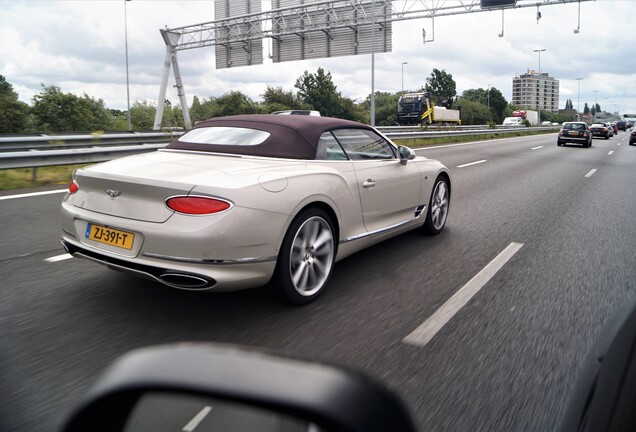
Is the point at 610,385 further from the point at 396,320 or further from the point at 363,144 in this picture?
the point at 363,144

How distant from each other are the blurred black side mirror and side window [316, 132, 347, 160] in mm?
3208

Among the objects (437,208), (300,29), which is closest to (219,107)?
(300,29)

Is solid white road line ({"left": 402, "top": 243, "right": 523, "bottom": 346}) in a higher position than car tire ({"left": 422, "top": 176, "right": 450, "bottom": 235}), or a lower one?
lower

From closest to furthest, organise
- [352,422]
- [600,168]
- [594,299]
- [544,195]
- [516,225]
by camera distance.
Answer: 1. [352,422]
2. [594,299]
3. [516,225]
4. [544,195]
5. [600,168]

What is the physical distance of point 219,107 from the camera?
68.8 m

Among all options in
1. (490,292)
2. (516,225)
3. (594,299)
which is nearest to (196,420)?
(490,292)

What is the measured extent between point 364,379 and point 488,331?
3.01 meters

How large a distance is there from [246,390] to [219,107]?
7069 cm

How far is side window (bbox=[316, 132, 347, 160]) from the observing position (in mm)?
4475

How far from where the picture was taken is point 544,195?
33.0 ft

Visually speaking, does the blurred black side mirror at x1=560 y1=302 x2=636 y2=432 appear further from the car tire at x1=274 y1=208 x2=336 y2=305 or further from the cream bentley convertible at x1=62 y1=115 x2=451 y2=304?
the car tire at x1=274 y1=208 x2=336 y2=305

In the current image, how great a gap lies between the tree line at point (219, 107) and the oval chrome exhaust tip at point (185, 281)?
35225mm

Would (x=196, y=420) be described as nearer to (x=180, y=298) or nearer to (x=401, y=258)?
(x=180, y=298)

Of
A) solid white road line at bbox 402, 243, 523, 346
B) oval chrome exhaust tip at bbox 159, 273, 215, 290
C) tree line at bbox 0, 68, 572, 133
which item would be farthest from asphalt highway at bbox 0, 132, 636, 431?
tree line at bbox 0, 68, 572, 133
